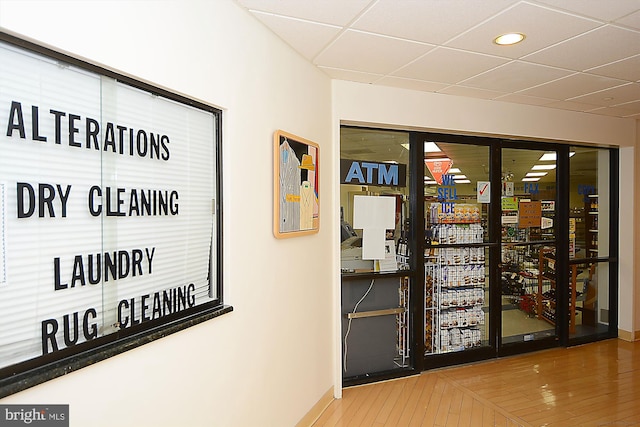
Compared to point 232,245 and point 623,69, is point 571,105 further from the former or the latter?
point 232,245

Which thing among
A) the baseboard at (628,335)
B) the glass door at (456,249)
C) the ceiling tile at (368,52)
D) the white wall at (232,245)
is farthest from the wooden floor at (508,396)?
the ceiling tile at (368,52)

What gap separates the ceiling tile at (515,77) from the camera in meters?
3.35

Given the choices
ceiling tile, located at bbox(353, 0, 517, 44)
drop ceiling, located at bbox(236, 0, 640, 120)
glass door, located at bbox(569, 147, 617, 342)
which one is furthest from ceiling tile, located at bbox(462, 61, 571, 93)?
glass door, located at bbox(569, 147, 617, 342)

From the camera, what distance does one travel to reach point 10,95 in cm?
127

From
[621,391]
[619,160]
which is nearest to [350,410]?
[621,391]

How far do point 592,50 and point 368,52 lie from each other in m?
1.57

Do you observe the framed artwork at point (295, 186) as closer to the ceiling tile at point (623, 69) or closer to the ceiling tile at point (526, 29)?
the ceiling tile at point (526, 29)

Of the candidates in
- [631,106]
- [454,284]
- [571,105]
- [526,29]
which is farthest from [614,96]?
[454,284]

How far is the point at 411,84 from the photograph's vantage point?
3.78 meters

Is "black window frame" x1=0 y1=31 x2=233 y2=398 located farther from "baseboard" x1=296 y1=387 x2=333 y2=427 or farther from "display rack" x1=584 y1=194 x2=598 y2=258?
"display rack" x1=584 y1=194 x2=598 y2=258

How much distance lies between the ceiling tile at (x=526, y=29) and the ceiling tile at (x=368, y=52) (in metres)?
0.30

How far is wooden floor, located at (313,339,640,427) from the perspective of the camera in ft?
10.9

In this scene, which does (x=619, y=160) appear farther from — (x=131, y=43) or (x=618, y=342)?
(x=131, y=43)

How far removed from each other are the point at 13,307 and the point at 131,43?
1019 mm
